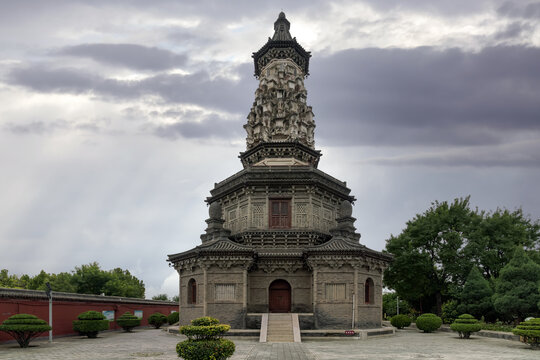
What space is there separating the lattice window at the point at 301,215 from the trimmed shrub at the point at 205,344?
58.7 ft

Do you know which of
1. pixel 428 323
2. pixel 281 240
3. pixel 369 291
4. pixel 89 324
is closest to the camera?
pixel 89 324

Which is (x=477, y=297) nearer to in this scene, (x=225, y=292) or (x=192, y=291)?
(x=225, y=292)

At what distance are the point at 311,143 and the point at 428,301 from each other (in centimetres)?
2089

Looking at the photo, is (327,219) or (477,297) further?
(477,297)

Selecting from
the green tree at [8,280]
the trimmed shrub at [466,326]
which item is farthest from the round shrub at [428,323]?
the green tree at [8,280]

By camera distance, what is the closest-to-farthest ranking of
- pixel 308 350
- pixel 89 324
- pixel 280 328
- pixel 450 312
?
1. pixel 308 350
2. pixel 280 328
3. pixel 89 324
4. pixel 450 312

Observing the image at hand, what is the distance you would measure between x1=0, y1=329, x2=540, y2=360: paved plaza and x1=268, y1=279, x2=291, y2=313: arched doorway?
16.6 ft

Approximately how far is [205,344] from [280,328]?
503 inches

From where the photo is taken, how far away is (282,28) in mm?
43062

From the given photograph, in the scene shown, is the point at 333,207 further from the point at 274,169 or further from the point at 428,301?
the point at 428,301

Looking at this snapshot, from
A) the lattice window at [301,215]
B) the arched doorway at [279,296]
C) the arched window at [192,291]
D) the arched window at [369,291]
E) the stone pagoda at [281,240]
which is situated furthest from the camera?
the lattice window at [301,215]

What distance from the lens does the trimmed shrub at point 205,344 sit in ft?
47.9

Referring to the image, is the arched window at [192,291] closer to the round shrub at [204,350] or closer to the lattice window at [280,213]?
the lattice window at [280,213]

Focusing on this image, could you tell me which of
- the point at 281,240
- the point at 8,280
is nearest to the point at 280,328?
the point at 281,240
